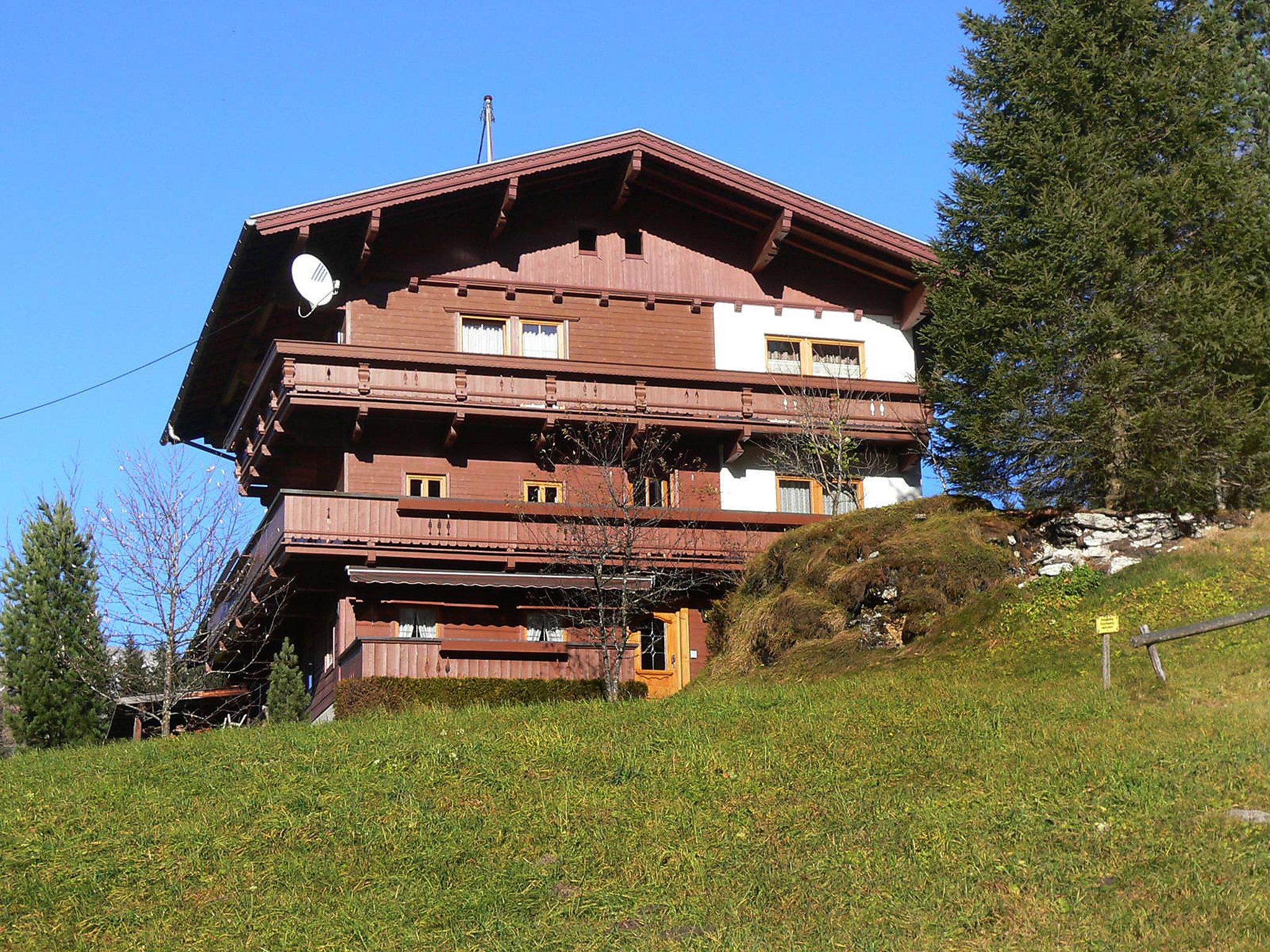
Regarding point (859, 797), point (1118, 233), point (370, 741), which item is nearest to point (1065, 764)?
point (859, 797)

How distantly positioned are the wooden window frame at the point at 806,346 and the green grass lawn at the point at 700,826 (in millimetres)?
15187

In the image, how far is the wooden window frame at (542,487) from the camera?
35.7 meters

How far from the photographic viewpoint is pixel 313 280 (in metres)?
34.4

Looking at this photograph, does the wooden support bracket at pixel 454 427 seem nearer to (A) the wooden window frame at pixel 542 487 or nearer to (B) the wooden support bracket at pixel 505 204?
(A) the wooden window frame at pixel 542 487

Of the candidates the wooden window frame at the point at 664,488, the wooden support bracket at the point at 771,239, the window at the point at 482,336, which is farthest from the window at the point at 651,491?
the wooden support bracket at the point at 771,239

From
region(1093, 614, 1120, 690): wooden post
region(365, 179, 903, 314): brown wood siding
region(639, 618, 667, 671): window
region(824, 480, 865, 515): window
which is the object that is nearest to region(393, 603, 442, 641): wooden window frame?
region(639, 618, 667, 671): window

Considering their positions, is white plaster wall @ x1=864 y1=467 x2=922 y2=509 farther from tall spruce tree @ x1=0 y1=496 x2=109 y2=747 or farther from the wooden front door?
tall spruce tree @ x1=0 y1=496 x2=109 y2=747

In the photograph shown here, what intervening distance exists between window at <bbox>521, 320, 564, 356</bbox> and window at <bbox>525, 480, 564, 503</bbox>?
122 inches

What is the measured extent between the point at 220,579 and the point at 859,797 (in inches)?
908

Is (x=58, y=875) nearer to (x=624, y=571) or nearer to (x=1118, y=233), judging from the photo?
(x=624, y=571)

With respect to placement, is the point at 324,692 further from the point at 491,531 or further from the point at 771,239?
the point at 771,239

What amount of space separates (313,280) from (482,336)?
4.17m

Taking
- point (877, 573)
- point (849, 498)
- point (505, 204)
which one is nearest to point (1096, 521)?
point (877, 573)

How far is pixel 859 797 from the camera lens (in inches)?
714
